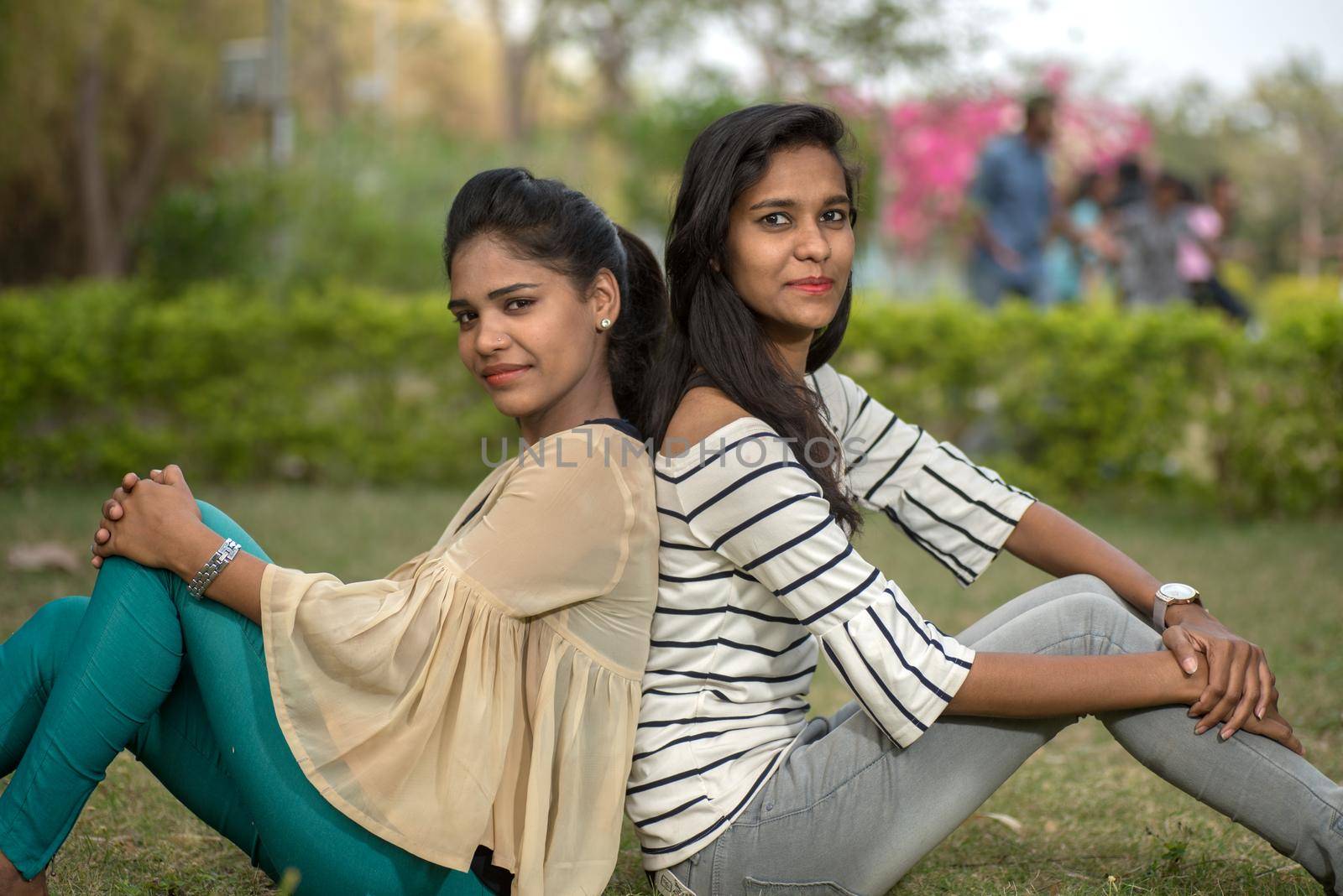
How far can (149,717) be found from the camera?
7.45ft

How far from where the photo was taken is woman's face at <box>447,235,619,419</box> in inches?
93.7

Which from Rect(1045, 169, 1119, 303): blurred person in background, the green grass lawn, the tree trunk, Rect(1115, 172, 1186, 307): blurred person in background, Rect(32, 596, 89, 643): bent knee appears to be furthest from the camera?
the tree trunk

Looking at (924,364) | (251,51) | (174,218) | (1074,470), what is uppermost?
(251,51)

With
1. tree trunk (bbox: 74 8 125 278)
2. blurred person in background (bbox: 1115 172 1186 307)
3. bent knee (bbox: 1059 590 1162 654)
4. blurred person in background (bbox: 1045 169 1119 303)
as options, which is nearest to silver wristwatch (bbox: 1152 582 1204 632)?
bent knee (bbox: 1059 590 1162 654)

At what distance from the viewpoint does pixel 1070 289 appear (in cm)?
1115

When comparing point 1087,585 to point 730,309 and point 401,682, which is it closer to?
point 730,309

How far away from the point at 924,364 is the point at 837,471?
5.84 meters

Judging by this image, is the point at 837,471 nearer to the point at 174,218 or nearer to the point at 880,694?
the point at 880,694

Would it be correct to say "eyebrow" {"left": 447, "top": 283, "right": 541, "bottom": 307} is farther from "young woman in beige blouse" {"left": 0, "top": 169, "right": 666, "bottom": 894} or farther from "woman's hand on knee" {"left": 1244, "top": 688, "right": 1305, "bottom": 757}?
"woman's hand on knee" {"left": 1244, "top": 688, "right": 1305, "bottom": 757}

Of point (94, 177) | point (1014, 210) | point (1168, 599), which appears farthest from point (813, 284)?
point (94, 177)

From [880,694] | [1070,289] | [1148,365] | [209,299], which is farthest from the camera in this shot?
[1070,289]

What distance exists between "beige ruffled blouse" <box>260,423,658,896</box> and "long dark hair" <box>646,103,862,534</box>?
0.81ft

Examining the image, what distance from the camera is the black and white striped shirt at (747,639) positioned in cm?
211

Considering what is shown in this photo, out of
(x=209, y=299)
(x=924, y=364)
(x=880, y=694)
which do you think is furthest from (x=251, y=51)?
(x=880, y=694)
